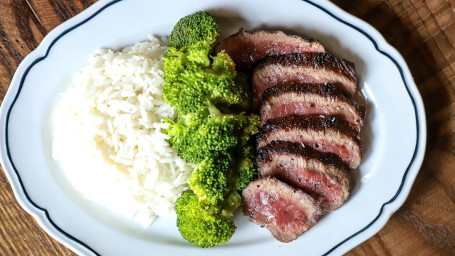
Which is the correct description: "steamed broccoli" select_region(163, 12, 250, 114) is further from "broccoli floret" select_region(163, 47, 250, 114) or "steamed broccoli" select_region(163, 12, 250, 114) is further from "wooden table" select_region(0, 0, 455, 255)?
"wooden table" select_region(0, 0, 455, 255)

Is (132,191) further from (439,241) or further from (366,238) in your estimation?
(439,241)

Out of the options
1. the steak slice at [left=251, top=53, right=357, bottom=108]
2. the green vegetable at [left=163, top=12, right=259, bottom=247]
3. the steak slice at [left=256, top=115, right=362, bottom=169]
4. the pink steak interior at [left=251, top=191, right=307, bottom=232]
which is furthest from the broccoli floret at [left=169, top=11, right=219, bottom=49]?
the pink steak interior at [left=251, top=191, right=307, bottom=232]

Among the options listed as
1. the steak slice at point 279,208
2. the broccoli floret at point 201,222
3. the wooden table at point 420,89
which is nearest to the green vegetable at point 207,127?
the broccoli floret at point 201,222

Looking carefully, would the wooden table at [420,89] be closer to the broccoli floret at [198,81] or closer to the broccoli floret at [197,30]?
the broccoli floret at [197,30]

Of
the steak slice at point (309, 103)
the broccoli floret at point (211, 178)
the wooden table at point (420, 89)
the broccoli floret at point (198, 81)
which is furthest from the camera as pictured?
the wooden table at point (420, 89)

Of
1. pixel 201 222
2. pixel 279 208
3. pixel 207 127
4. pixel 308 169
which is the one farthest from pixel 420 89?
pixel 201 222

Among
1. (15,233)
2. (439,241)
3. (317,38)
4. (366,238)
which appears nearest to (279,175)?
(366,238)

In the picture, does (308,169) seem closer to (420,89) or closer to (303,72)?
(303,72)
